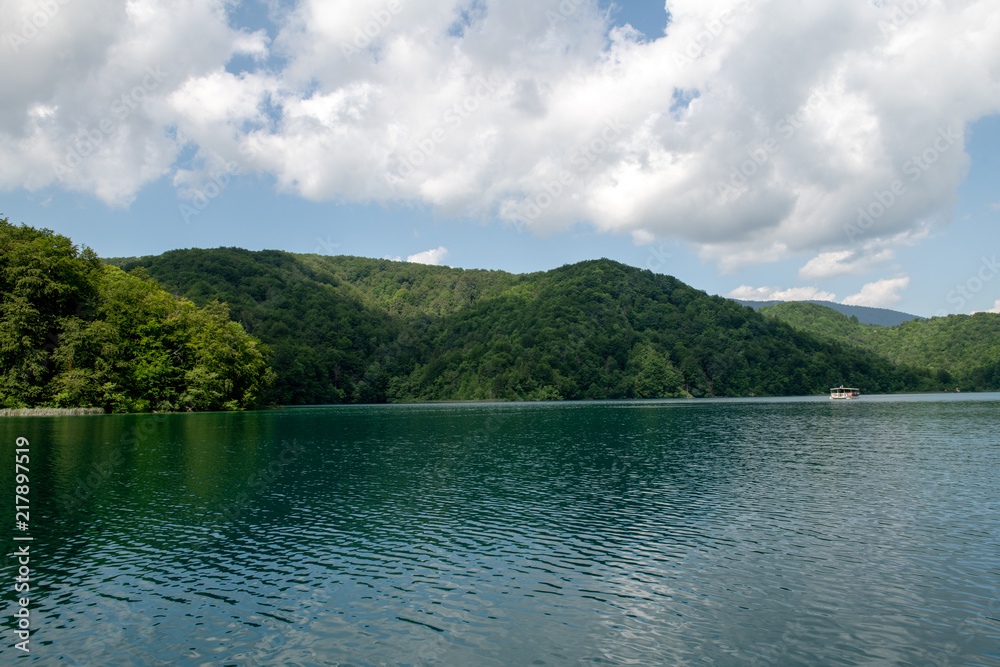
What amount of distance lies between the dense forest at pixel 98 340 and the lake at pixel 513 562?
183 feet

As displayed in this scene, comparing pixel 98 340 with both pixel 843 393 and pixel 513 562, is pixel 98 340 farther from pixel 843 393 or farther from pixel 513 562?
pixel 843 393

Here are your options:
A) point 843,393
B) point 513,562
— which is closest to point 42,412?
point 513,562

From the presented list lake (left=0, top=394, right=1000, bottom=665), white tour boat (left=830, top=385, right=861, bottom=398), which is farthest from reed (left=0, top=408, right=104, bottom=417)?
white tour boat (left=830, top=385, right=861, bottom=398)

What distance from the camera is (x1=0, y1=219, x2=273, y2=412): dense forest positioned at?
81.8 m

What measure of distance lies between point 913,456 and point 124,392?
10239cm

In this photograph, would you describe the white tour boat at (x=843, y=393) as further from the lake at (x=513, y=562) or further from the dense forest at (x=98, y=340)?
the dense forest at (x=98, y=340)

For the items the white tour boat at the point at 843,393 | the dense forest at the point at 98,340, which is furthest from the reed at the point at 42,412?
the white tour boat at the point at 843,393

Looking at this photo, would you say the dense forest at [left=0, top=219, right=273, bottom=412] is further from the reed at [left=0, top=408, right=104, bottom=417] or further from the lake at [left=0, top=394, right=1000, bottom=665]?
the lake at [left=0, top=394, right=1000, bottom=665]

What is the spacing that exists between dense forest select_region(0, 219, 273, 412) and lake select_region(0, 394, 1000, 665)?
55.8 metres

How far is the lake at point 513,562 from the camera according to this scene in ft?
42.2

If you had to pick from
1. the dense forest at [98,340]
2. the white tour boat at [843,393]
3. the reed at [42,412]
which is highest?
the dense forest at [98,340]

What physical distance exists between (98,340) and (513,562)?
9109cm

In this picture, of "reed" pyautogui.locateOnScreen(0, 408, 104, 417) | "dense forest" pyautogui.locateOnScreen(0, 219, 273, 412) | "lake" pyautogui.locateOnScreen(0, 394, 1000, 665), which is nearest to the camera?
"lake" pyautogui.locateOnScreen(0, 394, 1000, 665)

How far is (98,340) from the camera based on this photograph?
286 feet
